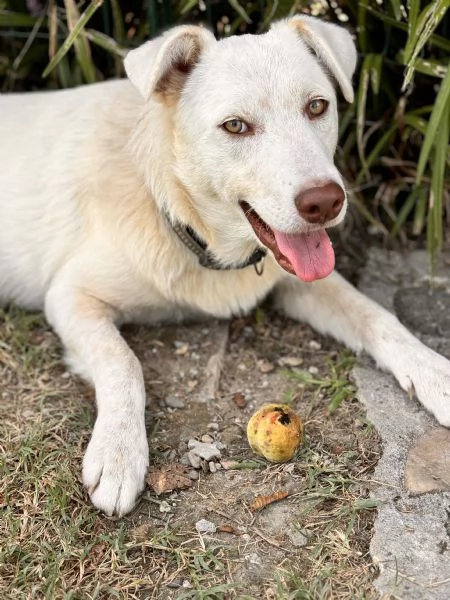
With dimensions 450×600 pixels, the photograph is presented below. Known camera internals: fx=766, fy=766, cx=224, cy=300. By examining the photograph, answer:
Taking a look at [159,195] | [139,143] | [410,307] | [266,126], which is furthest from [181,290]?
[410,307]

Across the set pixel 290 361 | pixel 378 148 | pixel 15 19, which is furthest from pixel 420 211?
pixel 15 19

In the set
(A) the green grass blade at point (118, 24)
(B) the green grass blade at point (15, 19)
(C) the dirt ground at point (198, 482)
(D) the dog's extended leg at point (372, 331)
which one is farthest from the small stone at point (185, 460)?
(B) the green grass blade at point (15, 19)

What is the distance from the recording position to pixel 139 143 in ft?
10.3

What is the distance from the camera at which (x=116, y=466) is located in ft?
8.34

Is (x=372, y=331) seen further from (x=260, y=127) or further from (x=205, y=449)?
(x=260, y=127)

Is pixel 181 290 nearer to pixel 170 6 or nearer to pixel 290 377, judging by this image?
pixel 290 377

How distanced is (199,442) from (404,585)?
3.00 feet

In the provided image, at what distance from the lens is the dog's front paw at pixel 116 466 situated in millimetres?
2484

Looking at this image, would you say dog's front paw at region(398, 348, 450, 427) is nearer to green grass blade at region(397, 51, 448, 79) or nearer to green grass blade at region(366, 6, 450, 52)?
green grass blade at region(397, 51, 448, 79)

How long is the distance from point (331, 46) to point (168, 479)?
174 centimetres

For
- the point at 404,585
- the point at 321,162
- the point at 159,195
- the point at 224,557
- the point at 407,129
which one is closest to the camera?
the point at 404,585

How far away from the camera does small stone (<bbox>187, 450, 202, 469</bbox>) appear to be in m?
2.72

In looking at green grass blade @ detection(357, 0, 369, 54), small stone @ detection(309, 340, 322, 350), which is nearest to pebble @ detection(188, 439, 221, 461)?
small stone @ detection(309, 340, 322, 350)

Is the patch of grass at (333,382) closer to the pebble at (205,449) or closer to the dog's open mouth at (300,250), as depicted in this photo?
the pebble at (205,449)
